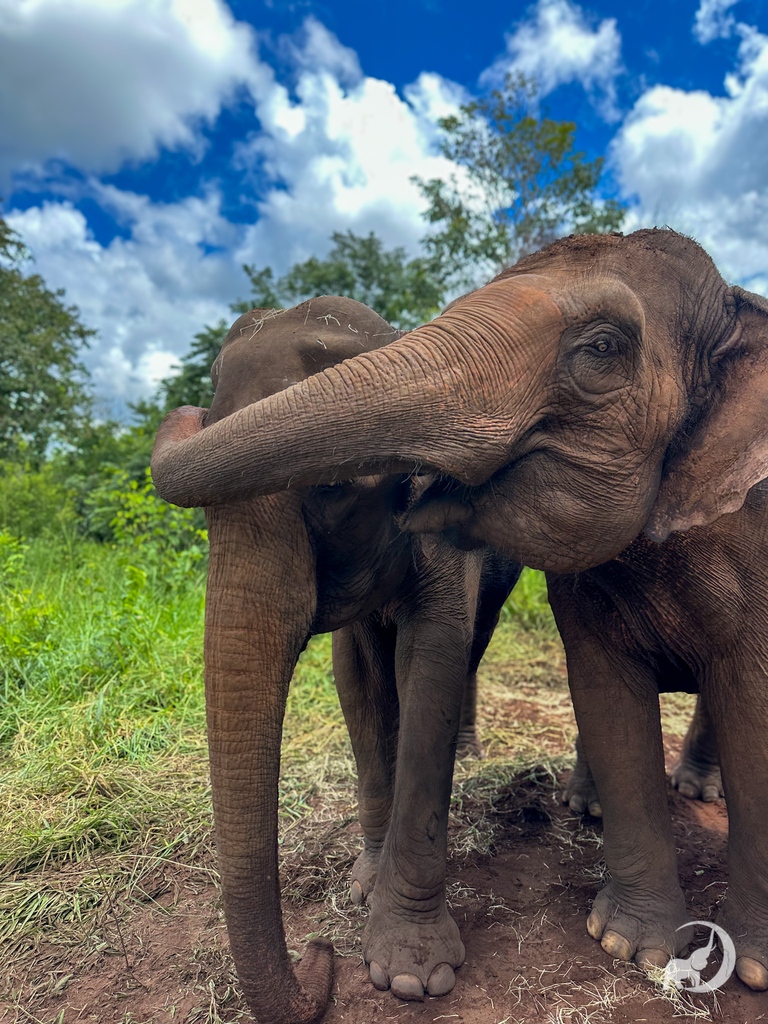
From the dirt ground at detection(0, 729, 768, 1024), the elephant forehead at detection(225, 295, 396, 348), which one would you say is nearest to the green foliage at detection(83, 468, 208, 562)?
the dirt ground at detection(0, 729, 768, 1024)

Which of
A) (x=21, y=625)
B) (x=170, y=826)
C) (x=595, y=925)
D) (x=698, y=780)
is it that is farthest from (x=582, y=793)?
(x=21, y=625)

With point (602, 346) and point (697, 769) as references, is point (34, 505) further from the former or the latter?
point (602, 346)

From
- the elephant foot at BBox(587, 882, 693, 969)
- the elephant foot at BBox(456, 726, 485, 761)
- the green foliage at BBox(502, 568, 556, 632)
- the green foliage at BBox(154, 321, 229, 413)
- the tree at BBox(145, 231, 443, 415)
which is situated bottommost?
the elephant foot at BBox(587, 882, 693, 969)

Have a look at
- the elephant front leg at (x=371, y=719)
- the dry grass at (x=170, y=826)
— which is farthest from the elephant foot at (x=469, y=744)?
the elephant front leg at (x=371, y=719)

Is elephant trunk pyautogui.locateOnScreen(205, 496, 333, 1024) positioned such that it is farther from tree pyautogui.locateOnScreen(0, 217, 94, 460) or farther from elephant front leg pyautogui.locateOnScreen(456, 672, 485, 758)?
tree pyautogui.locateOnScreen(0, 217, 94, 460)

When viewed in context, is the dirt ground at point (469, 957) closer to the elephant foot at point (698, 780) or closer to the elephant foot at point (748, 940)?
the elephant foot at point (748, 940)

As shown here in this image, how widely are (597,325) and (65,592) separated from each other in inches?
248

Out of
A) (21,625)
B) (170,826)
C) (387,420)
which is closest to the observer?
(387,420)

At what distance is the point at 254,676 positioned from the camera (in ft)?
6.51

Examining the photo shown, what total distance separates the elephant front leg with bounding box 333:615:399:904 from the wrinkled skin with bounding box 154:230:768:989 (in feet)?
2.66

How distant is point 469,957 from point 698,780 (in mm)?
2049

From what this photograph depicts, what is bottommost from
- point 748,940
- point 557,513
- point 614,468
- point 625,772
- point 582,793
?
point 748,940

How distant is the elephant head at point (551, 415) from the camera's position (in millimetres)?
1710

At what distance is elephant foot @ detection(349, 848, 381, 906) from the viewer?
307 cm
